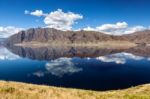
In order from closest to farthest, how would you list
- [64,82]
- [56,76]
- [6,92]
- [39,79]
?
1. [6,92]
2. [64,82]
3. [39,79]
4. [56,76]

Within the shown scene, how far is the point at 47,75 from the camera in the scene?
4311 inches

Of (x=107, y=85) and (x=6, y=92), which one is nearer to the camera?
(x=6, y=92)

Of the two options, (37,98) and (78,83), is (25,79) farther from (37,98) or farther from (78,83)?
(37,98)

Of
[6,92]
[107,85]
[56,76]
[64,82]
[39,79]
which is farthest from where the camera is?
[56,76]

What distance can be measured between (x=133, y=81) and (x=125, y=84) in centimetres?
637

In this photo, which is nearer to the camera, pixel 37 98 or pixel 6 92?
pixel 37 98

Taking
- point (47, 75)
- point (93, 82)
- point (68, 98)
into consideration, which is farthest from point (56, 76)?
point (68, 98)

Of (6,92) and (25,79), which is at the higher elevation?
(6,92)

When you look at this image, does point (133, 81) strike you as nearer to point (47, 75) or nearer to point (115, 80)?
point (115, 80)

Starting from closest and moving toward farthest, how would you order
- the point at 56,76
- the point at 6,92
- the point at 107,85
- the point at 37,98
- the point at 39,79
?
the point at 37,98, the point at 6,92, the point at 107,85, the point at 39,79, the point at 56,76

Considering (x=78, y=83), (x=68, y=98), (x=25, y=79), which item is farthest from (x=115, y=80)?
(x=68, y=98)

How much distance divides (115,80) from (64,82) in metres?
19.6

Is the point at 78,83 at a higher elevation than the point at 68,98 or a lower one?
lower

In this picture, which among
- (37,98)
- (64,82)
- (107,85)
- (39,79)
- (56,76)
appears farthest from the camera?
(56,76)
